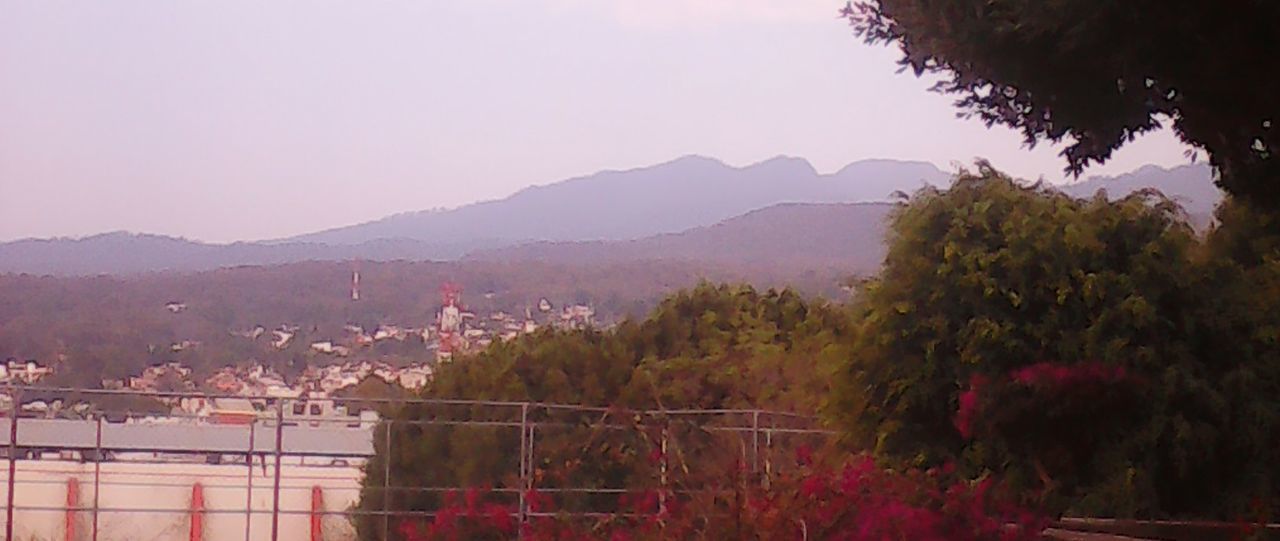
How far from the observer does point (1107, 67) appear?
156 inches

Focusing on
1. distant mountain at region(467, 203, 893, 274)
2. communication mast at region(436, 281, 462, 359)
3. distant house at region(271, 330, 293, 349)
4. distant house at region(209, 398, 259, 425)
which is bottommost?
distant house at region(209, 398, 259, 425)

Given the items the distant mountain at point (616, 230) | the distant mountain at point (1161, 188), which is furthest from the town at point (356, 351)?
the distant mountain at point (1161, 188)

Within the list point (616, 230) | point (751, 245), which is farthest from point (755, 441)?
point (616, 230)

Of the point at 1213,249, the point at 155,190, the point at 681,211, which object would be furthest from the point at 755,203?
the point at 1213,249

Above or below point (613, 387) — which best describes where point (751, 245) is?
above

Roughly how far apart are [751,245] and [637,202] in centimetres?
473

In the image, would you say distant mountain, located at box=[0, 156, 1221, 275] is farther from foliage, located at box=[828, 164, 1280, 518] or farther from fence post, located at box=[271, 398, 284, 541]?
fence post, located at box=[271, 398, 284, 541]

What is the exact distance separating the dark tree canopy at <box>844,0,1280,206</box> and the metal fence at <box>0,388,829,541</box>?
11.1 ft

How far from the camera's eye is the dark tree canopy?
3666 millimetres

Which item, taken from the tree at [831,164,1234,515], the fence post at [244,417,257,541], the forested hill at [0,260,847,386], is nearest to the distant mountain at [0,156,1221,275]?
the forested hill at [0,260,847,386]

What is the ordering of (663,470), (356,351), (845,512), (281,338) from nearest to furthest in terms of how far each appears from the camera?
(845,512), (663,470), (281,338), (356,351)

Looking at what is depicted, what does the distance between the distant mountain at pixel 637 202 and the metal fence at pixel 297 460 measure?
6.99 metres

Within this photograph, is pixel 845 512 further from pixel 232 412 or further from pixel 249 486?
pixel 232 412

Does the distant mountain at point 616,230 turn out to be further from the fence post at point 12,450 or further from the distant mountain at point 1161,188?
the fence post at point 12,450
